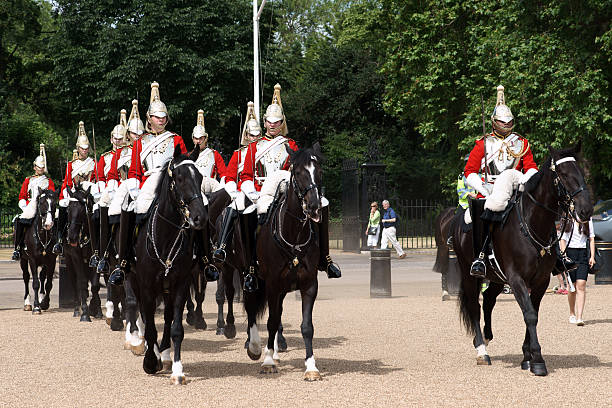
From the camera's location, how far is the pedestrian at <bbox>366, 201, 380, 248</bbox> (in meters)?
32.0

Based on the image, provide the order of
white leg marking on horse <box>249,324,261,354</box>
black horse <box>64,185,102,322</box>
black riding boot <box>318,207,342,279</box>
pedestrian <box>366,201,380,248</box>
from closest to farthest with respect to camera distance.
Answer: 1. black riding boot <box>318,207,342,279</box>
2. white leg marking on horse <box>249,324,261,354</box>
3. black horse <box>64,185,102,322</box>
4. pedestrian <box>366,201,380,248</box>

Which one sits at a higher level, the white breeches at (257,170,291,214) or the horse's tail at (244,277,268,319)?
the white breeches at (257,170,291,214)

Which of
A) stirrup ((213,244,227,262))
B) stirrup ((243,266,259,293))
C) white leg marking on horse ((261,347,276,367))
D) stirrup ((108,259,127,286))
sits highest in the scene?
stirrup ((213,244,227,262))

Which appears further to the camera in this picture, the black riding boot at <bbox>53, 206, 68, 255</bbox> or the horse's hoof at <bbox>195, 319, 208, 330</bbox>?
the black riding boot at <bbox>53, 206, 68, 255</bbox>

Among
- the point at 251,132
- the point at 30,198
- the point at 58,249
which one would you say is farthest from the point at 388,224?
the point at 251,132

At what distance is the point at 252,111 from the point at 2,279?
14.7 metres

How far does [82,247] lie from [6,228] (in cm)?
2849

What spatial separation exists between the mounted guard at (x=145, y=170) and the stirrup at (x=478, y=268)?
358 cm

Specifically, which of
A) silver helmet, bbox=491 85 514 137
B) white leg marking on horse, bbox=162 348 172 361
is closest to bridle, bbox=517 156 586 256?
silver helmet, bbox=491 85 514 137

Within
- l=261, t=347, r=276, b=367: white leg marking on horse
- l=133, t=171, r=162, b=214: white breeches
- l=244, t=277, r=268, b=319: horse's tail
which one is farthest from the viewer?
l=244, t=277, r=268, b=319: horse's tail

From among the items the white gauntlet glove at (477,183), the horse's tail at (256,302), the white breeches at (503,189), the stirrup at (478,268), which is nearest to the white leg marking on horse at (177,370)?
the horse's tail at (256,302)

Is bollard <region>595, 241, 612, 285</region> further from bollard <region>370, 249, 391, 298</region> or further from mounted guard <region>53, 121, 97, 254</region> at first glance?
mounted guard <region>53, 121, 97, 254</region>

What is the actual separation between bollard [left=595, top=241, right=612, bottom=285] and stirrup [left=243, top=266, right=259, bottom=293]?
13.2m

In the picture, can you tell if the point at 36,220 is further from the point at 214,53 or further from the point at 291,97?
the point at 291,97
